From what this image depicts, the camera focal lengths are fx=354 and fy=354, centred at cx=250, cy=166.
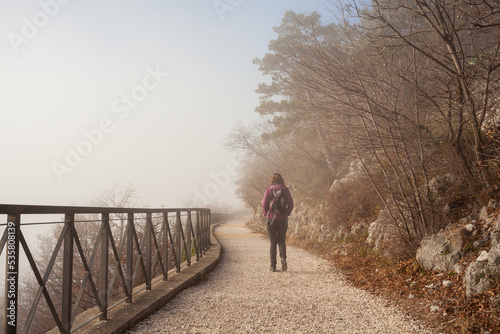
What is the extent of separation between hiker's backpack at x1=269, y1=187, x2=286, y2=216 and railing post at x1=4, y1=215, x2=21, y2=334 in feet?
18.7

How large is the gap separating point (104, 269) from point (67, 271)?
773 mm

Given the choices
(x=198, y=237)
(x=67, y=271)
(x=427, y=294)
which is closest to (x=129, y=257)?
(x=67, y=271)

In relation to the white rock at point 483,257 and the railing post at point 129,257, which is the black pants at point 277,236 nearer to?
the railing post at point 129,257

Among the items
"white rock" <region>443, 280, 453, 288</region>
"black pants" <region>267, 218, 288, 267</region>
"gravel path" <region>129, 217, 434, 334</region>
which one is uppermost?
"black pants" <region>267, 218, 288, 267</region>

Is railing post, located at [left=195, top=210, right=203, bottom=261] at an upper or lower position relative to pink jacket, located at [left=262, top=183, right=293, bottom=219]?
lower

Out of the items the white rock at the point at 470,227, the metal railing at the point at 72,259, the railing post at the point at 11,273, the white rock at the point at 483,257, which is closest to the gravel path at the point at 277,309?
the metal railing at the point at 72,259

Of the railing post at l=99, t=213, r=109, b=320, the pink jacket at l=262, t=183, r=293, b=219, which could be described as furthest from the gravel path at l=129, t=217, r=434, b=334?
the pink jacket at l=262, t=183, r=293, b=219

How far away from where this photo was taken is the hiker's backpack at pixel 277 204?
784cm

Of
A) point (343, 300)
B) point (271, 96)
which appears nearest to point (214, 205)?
point (271, 96)

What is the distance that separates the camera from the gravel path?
404cm

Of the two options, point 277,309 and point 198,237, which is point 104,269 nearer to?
point 277,309

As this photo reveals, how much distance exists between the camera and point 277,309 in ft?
15.7

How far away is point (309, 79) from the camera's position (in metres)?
6.91

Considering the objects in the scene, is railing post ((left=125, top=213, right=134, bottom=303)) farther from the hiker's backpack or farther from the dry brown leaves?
the hiker's backpack
